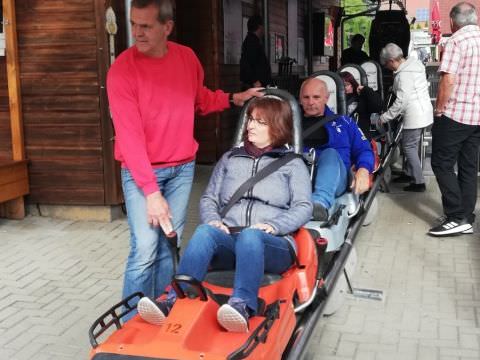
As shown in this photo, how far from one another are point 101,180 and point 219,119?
348cm

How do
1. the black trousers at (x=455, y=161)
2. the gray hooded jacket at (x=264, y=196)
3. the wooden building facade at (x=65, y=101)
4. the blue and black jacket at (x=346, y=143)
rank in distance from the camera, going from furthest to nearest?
1. the wooden building facade at (x=65, y=101)
2. the black trousers at (x=455, y=161)
3. the blue and black jacket at (x=346, y=143)
4. the gray hooded jacket at (x=264, y=196)

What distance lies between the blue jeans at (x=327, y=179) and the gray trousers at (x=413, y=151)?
11.4 feet

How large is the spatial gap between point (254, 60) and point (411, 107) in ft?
8.35

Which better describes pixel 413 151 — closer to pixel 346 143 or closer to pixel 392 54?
pixel 392 54

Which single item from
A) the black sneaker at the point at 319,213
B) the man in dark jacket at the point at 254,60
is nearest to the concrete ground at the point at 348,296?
the black sneaker at the point at 319,213

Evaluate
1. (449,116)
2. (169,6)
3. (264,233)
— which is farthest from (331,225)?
(449,116)

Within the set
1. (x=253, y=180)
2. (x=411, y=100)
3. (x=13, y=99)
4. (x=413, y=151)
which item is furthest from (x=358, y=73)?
(x=253, y=180)

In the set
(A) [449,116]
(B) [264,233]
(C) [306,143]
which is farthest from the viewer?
(A) [449,116]

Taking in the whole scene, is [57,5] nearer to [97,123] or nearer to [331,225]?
[97,123]

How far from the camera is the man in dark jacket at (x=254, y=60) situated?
31.8ft

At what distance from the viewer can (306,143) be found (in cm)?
534

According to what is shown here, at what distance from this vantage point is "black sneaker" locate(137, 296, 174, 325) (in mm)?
2961

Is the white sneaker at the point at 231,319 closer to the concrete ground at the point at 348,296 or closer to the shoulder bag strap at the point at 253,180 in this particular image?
the shoulder bag strap at the point at 253,180

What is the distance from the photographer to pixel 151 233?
3.65 metres
